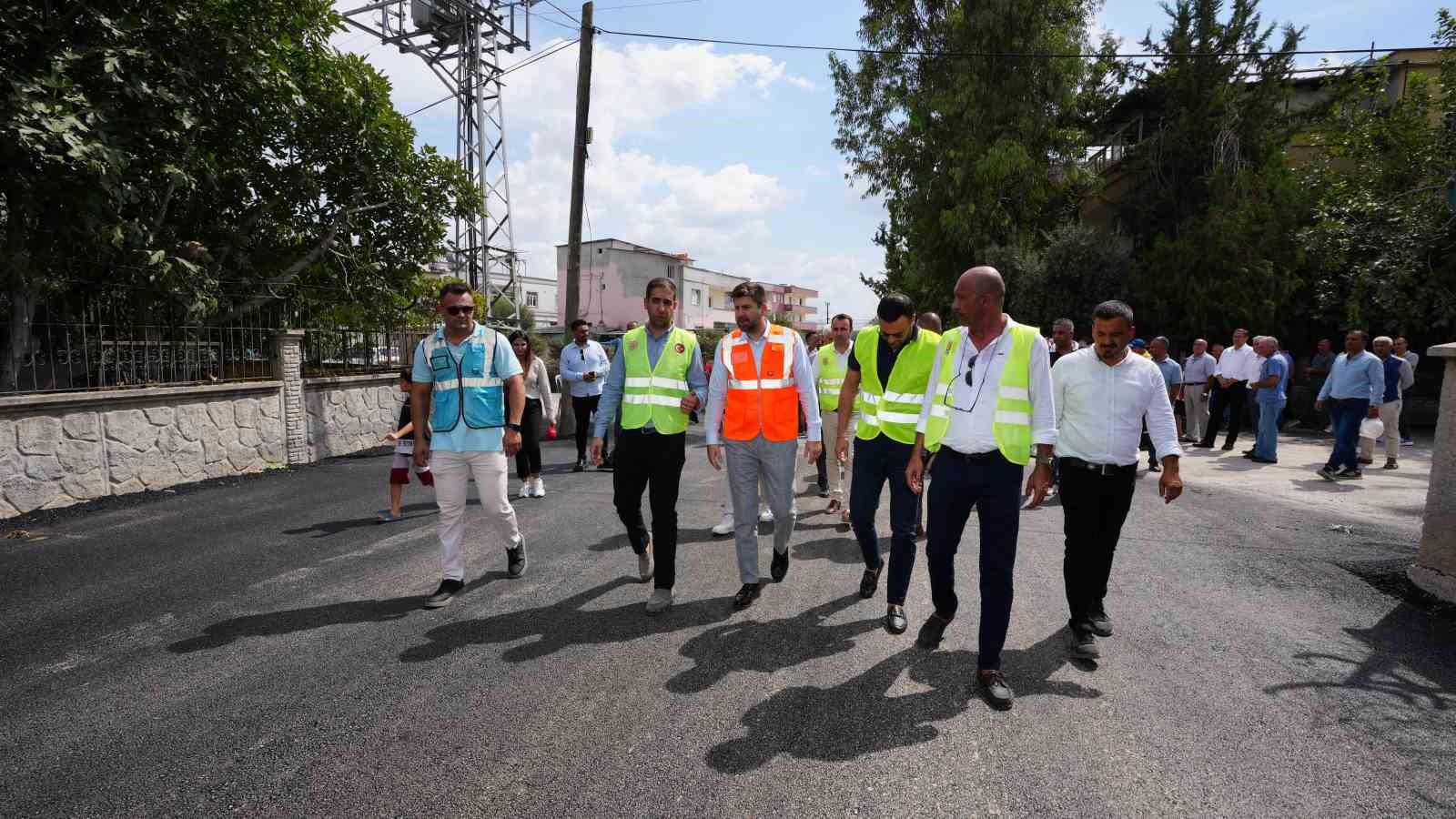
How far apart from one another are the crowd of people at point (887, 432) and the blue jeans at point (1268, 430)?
7685 millimetres

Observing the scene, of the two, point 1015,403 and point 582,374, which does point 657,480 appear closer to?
point 1015,403

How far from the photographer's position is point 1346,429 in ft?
31.5

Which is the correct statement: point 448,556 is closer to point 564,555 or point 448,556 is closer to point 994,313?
point 564,555

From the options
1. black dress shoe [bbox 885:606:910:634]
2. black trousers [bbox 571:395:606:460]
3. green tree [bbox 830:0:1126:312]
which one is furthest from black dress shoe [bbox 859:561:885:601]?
green tree [bbox 830:0:1126:312]

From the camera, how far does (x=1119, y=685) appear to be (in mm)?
3605

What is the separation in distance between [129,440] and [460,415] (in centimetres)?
628

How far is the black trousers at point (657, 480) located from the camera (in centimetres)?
460

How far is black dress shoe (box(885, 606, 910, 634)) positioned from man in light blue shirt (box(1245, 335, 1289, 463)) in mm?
9361

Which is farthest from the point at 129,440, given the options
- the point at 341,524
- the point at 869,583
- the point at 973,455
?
the point at 973,455

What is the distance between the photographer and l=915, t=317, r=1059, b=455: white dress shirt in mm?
3514

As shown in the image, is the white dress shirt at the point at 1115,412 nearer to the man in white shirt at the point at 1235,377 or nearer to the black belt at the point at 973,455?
the black belt at the point at 973,455

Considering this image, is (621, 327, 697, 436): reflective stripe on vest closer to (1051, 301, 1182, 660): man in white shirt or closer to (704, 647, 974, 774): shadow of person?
(704, 647, 974, 774): shadow of person

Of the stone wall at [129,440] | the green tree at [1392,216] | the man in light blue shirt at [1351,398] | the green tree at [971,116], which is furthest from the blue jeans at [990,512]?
the green tree at [971,116]

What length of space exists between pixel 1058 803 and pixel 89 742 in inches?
152
